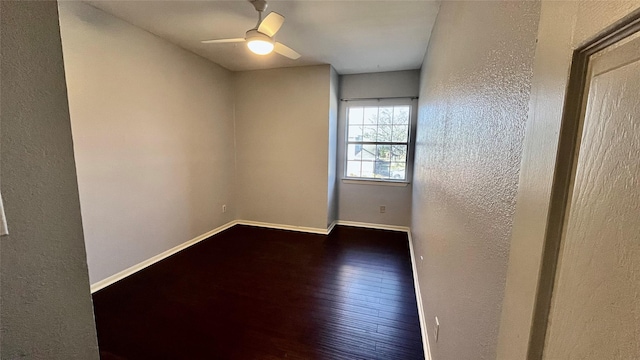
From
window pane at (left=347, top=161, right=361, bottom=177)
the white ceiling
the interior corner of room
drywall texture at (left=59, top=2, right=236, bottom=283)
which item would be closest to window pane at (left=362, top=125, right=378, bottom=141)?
window pane at (left=347, top=161, right=361, bottom=177)

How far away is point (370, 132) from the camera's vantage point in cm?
416

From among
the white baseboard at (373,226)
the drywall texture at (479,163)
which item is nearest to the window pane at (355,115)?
the white baseboard at (373,226)

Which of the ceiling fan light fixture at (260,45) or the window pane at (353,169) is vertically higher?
the ceiling fan light fixture at (260,45)

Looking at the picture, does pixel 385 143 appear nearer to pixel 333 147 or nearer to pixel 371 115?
pixel 371 115

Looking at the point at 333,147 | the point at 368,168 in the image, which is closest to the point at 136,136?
the point at 333,147

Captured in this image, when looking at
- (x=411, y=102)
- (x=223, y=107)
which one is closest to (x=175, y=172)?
(x=223, y=107)

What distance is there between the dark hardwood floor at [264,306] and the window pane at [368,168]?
135 cm

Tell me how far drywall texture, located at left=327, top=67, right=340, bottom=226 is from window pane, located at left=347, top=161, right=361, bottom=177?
0.22m

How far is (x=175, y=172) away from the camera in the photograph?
3164 millimetres

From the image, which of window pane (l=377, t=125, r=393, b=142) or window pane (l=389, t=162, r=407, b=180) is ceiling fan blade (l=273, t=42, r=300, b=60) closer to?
window pane (l=377, t=125, r=393, b=142)

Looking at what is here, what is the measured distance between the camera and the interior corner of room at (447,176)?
30 centimetres

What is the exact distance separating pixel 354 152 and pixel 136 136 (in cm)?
299

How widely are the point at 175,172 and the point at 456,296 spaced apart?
3218 mm

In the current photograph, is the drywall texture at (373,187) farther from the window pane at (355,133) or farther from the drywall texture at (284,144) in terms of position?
the drywall texture at (284,144)
